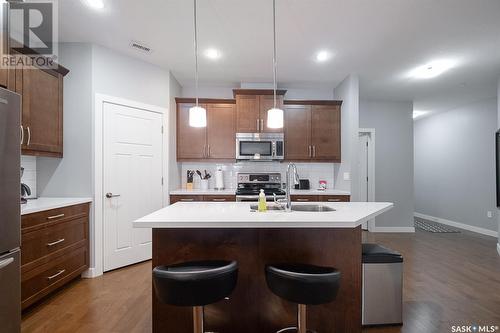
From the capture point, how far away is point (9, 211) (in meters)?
1.62

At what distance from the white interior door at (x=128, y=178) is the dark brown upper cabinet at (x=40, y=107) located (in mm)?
465

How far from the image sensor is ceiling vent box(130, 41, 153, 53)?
300cm

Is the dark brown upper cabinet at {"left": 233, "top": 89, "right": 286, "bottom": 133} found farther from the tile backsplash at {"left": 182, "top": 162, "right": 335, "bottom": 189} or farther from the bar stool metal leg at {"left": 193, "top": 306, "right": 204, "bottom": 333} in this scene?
the bar stool metal leg at {"left": 193, "top": 306, "right": 204, "bottom": 333}

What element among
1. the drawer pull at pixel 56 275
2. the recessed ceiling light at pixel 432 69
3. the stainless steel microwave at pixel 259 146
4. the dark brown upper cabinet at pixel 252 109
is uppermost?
the recessed ceiling light at pixel 432 69

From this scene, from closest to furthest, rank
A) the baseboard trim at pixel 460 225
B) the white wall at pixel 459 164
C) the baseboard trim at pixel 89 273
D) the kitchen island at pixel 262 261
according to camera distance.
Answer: the kitchen island at pixel 262 261 < the baseboard trim at pixel 89 273 < the baseboard trim at pixel 460 225 < the white wall at pixel 459 164

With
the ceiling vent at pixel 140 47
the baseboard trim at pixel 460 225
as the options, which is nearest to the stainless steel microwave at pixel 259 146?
the ceiling vent at pixel 140 47

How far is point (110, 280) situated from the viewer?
2846 millimetres

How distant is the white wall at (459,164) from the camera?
16.5 feet

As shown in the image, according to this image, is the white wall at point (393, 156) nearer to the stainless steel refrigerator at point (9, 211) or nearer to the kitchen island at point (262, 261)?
Result: the kitchen island at point (262, 261)

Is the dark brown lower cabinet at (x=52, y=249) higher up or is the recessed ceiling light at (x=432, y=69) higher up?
the recessed ceiling light at (x=432, y=69)

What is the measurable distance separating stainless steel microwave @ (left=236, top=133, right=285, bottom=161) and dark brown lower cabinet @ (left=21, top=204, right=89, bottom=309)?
220 cm

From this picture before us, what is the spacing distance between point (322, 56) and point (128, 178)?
116 inches

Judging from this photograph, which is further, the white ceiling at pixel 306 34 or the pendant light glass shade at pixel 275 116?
the white ceiling at pixel 306 34

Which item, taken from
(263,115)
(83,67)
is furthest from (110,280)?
(263,115)
